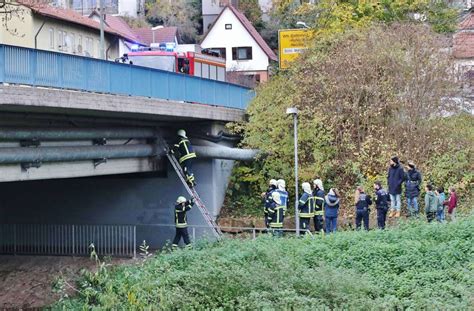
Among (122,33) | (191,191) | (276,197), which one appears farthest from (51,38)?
(276,197)

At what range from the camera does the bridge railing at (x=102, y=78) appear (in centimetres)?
1903

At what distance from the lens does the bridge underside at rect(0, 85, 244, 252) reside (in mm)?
20812

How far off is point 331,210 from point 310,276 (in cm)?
840

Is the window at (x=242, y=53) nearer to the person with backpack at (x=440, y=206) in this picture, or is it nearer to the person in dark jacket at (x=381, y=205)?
the person in dark jacket at (x=381, y=205)

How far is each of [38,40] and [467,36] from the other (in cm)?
2030

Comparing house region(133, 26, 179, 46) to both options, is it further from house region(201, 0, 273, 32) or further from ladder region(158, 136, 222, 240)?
ladder region(158, 136, 222, 240)

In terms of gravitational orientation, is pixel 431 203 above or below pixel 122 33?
below

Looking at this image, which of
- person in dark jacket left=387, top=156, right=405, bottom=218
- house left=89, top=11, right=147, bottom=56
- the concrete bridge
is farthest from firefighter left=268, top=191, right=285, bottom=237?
house left=89, top=11, right=147, bottom=56

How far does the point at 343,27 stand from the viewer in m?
36.9

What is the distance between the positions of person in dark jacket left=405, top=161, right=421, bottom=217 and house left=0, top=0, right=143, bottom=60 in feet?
64.5

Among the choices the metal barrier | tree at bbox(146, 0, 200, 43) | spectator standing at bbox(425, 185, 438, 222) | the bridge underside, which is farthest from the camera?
tree at bbox(146, 0, 200, 43)

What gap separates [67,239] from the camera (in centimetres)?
2944

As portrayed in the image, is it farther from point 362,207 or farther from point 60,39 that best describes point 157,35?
point 362,207

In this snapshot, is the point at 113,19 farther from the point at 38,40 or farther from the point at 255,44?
the point at 38,40
